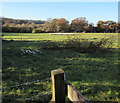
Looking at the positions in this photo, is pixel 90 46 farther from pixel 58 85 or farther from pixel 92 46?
pixel 58 85

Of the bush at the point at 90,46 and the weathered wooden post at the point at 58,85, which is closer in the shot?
the weathered wooden post at the point at 58,85

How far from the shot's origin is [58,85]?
149 cm

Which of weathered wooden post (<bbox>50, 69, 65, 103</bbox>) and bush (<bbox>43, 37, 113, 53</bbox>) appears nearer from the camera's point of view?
weathered wooden post (<bbox>50, 69, 65, 103</bbox>)

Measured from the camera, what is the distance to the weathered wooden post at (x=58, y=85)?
4.78 ft

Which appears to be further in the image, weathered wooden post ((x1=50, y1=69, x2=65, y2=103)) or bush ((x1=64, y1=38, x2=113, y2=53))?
bush ((x1=64, y1=38, x2=113, y2=53))

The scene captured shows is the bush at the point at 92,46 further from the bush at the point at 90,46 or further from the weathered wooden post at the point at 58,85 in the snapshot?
the weathered wooden post at the point at 58,85

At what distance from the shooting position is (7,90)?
3.31 meters

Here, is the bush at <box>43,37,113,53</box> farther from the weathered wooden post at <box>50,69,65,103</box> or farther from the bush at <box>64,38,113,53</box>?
the weathered wooden post at <box>50,69,65,103</box>

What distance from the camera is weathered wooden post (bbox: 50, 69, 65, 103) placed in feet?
4.78

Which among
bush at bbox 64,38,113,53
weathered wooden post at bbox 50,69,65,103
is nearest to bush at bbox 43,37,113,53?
bush at bbox 64,38,113,53

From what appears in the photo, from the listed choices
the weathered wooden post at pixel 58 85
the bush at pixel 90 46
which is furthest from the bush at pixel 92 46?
the weathered wooden post at pixel 58 85

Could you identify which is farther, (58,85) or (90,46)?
(90,46)

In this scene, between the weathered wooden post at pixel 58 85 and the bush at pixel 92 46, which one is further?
the bush at pixel 92 46

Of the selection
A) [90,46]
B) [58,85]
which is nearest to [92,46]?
[90,46]
